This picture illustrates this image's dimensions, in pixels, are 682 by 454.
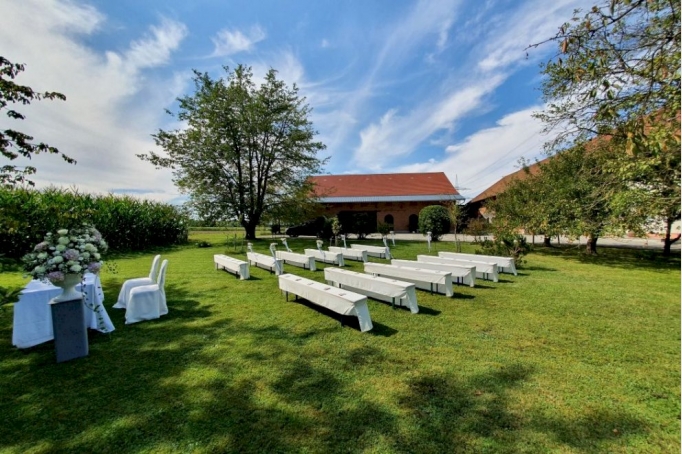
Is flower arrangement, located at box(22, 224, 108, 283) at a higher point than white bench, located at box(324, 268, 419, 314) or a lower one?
higher

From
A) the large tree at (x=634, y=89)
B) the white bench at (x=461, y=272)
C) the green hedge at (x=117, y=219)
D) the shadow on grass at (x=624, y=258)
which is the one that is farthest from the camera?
the green hedge at (x=117, y=219)

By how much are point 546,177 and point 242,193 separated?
1675 centimetres

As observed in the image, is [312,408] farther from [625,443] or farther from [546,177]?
[546,177]

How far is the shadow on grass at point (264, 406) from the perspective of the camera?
92.3 inches

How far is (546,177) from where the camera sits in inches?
504

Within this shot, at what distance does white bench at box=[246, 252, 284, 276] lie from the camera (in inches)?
340

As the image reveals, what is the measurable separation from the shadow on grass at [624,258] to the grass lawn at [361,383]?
20.2 feet

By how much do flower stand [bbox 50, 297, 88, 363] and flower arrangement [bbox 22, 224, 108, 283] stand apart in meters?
0.40

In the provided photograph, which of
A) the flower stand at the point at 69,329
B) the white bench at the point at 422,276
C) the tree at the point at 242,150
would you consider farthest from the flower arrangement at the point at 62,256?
the tree at the point at 242,150

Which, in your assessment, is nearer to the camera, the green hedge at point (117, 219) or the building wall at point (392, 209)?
the green hedge at point (117, 219)

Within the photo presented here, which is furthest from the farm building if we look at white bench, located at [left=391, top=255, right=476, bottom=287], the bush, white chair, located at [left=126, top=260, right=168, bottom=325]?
white chair, located at [left=126, top=260, right=168, bottom=325]

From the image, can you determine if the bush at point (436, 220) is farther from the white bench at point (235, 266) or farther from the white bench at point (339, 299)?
the white bench at point (339, 299)

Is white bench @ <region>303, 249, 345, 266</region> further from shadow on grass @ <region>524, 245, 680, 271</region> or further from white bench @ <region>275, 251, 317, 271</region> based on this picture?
shadow on grass @ <region>524, 245, 680, 271</region>

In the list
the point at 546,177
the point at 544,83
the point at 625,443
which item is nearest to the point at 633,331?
the point at 625,443
